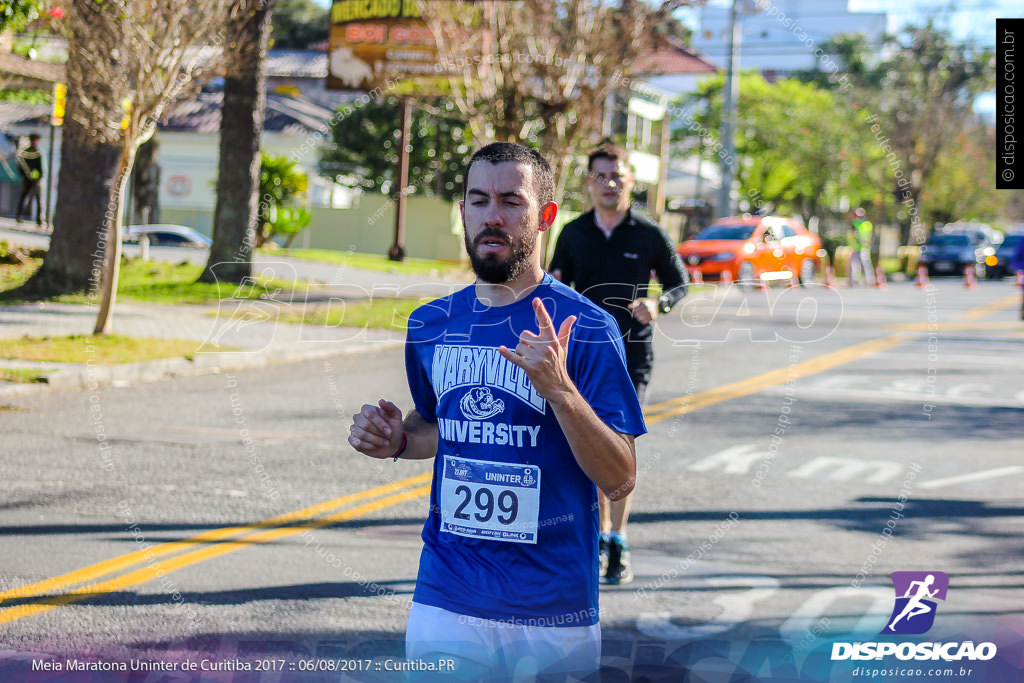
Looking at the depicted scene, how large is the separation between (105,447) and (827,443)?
5.65 meters

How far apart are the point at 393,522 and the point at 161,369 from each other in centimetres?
629

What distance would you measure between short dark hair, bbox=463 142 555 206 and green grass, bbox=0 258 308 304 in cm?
1357

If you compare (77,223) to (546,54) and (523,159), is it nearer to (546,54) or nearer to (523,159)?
(546,54)

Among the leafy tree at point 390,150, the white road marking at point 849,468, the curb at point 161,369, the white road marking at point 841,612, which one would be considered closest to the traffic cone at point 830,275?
the leafy tree at point 390,150

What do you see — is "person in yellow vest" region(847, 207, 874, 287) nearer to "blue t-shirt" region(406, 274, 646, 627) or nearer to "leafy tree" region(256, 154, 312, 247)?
"leafy tree" region(256, 154, 312, 247)

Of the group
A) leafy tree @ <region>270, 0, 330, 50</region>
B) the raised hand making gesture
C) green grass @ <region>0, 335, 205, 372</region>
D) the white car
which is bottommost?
green grass @ <region>0, 335, 205, 372</region>

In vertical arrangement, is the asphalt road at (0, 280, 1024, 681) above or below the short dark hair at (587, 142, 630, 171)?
below

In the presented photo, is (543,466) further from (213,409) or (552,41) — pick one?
(552,41)

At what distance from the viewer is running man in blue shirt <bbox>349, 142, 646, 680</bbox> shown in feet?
9.57

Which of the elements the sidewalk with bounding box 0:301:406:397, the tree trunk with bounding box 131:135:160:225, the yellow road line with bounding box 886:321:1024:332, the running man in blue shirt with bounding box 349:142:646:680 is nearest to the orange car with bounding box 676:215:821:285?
the yellow road line with bounding box 886:321:1024:332

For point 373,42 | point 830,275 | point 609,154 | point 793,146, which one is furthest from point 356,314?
point 793,146

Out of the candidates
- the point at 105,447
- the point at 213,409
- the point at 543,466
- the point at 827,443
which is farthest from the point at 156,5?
the point at 543,466

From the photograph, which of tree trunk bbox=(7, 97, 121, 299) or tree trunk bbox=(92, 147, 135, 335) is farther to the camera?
tree trunk bbox=(7, 97, 121, 299)

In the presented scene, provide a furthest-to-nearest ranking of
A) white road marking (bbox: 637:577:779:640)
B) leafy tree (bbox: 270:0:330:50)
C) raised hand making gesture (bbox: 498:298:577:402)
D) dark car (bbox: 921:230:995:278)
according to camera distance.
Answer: leafy tree (bbox: 270:0:330:50) < dark car (bbox: 921:230:995:278) < white road marking (bbox: 637:577:779:640) < raised hand making gesture (bbox: 498:298:577:402)
